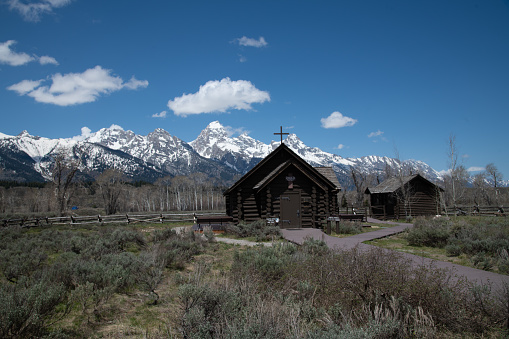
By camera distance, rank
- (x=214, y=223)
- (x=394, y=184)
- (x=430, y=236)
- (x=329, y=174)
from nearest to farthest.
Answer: (x=430, y=236), (x=214, y=223), (x=329, y=174), (x=394, y=184)

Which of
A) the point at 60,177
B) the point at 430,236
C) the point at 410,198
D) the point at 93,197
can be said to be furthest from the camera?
the point at 93,197

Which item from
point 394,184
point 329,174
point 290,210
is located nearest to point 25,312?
point 290,210

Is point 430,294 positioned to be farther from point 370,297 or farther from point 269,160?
point 269,160

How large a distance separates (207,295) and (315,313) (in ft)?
6.23

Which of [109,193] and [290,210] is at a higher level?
[109,193]

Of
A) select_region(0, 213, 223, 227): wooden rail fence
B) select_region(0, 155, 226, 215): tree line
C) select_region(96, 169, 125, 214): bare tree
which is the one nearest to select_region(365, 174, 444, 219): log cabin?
select_region(0, 213, 223, 227): wooden rail fence

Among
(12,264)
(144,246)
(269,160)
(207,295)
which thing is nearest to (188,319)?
(207,295)

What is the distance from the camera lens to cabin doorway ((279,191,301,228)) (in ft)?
70.3

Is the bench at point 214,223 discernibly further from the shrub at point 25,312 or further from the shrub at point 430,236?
the shrub at point 25,312

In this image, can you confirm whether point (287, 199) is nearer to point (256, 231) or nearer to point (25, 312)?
point (256, 231)

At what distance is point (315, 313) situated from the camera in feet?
17.5

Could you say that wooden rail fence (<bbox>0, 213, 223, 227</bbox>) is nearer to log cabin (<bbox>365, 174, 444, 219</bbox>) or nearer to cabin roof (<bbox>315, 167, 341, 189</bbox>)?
cabin roof (<bbox>315, 167, 341, 189</bbox>)

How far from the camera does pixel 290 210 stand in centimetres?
2159

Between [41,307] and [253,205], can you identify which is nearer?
[41,307]
